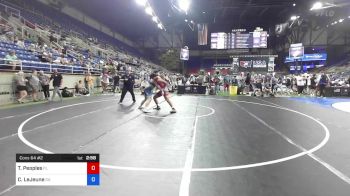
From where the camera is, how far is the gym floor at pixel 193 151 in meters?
3.97

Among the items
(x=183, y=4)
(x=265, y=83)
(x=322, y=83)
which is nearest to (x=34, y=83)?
(x=183, y=4)

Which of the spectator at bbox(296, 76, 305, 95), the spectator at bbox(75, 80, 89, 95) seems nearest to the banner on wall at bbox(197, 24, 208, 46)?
the spectator at bbox(296, 76, 305, 95)

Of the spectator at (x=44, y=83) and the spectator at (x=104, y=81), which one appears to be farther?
the spectator at (x=104, y=81)

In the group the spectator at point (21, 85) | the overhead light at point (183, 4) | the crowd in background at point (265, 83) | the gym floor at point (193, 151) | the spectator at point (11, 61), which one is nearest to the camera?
the gym floor at point (193, 151)

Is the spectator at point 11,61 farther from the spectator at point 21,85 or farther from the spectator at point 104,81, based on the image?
the spectator at point 104,81

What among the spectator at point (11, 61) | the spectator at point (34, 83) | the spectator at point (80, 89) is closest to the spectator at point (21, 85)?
the spectator at point (34, 83)

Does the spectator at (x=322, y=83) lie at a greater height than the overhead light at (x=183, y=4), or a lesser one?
lesser

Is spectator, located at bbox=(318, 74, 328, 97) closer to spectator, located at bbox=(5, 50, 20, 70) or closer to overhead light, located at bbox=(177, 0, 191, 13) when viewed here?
overhead light, located at bbox=(177, 0, 191, 13)

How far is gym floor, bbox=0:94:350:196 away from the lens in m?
3.97
